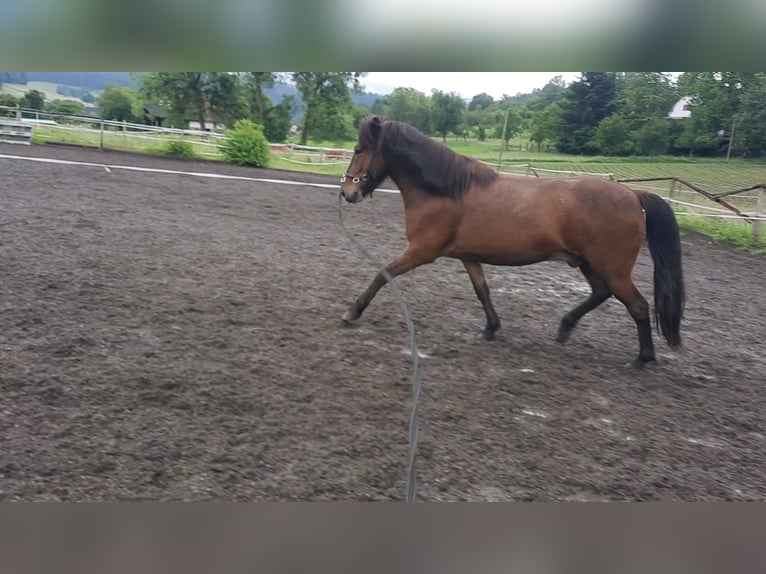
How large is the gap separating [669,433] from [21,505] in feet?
7.56

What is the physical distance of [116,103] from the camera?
6.72 feet

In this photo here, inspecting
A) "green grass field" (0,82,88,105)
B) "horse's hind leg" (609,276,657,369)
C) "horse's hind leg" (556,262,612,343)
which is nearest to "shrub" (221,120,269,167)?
"green grass field" (0,82,88,105)

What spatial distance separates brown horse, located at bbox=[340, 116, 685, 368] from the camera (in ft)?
7.93

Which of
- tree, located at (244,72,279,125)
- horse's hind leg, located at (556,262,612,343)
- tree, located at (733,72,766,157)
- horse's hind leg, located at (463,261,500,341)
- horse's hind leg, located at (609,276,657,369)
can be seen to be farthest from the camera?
horse's hind leg, located at (463,261,500,341)

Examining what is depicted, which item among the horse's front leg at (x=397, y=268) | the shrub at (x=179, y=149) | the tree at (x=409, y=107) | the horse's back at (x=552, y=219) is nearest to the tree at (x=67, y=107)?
the shrub at (x=179, y=149)

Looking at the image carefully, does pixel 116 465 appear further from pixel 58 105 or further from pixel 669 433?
pixel 669 433

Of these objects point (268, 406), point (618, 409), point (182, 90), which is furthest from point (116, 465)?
point (618, 409)

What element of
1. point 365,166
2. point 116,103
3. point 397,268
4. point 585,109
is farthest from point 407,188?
point 116,103

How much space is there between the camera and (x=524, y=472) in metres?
1.81

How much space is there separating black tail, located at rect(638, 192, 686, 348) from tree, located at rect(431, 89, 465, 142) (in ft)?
3.22

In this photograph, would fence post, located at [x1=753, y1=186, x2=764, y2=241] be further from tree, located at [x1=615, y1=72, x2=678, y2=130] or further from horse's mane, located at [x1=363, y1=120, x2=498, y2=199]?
horse's mane, located at [x1=363, y1=120, x2=498, y2=199]

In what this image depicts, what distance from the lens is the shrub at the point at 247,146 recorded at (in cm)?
213

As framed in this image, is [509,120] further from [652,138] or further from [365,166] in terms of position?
[365,166]

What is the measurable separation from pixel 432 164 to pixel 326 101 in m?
0.75
